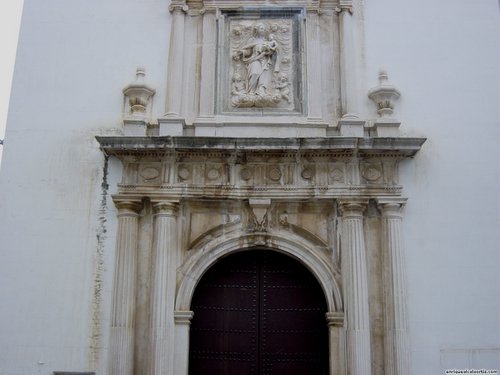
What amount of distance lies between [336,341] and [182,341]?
198 cm

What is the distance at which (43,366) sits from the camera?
7953 mm

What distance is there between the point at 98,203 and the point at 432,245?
4525mm

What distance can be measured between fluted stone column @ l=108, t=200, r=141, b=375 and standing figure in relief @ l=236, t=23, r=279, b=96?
93.5 inches

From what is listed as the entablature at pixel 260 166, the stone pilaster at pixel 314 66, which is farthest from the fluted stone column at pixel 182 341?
the stone pilaster at pixel 314 66

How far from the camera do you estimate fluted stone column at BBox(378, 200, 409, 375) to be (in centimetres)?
772

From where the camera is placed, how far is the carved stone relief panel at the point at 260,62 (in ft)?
28.9

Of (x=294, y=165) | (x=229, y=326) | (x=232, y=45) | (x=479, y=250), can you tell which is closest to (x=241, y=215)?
(x=294, y=165)

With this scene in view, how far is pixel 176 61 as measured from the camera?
29.4ft

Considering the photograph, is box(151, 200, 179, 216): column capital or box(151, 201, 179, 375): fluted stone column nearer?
box(151, 201, 179, 375): fluted stone column

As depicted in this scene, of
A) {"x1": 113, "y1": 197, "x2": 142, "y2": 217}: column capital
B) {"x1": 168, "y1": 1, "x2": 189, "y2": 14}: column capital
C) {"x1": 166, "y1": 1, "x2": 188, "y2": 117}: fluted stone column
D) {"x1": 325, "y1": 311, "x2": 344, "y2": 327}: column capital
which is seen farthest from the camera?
{"x1": 168, "y1": 1, "x2": 189, "y2": 14}: column capital

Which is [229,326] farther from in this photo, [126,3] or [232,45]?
[126,3]

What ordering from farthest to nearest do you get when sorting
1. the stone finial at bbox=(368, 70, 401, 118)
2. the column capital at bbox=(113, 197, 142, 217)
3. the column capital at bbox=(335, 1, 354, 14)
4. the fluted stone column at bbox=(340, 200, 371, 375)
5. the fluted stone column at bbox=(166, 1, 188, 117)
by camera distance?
the column capital at bbox=(335, 1, 354, 14)
the fluted stone column at bbox=(166, 1, 188, 117)
the stone finial at bbox=(368, 70, 401, 118)
the column capital at bbox=(113, 197, 142, 217)
the fluted stone column at bbox=(340, 200, 371, 375)

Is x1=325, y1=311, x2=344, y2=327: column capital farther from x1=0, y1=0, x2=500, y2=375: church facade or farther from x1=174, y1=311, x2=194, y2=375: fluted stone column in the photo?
x1=174, y1=311, x2=194, y2=375: fluted stone column

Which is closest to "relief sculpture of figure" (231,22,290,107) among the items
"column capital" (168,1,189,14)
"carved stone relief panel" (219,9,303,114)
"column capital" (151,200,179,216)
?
"carved stone relief panel" (219,9,303,114)
